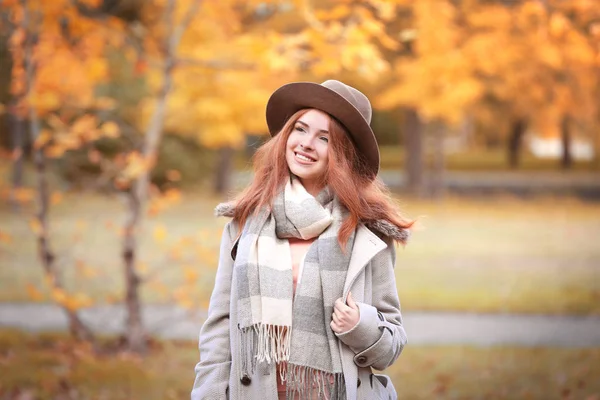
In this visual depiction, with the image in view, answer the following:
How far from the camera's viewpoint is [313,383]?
8.45 ft

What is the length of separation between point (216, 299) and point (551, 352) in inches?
187

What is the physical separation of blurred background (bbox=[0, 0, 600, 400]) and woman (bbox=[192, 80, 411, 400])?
0.34m

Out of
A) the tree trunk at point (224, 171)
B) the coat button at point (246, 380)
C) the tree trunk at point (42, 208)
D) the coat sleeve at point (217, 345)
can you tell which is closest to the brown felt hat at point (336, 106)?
the coat sleeve at point (217, 345)

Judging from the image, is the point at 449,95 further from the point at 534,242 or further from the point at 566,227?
the point at 566,227

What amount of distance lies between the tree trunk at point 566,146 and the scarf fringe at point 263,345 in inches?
714

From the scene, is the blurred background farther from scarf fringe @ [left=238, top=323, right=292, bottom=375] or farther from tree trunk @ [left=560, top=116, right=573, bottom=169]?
scarf fringe @ [left=238, top=323, right=292, bottom=375]

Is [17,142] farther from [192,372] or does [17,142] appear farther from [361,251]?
[361,251]

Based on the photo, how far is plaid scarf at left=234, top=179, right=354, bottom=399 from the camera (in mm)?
2551

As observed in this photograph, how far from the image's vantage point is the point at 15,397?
548 centimetres

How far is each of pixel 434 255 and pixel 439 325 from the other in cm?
545

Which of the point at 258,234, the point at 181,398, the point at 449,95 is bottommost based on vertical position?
the point at 181,398

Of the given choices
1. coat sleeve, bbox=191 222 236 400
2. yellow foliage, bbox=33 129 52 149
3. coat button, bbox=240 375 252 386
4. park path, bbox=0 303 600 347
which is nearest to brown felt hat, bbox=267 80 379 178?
coat sleeve, bbox=191 222 236 400

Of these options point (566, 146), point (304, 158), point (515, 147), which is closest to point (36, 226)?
point (304, 158)

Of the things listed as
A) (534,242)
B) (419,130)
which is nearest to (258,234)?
(534,242)
